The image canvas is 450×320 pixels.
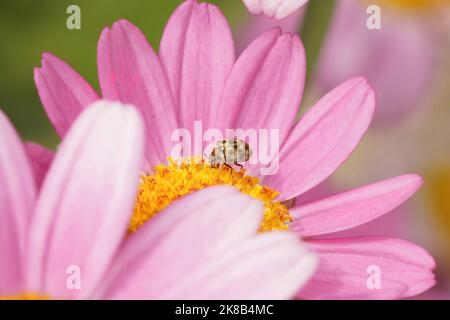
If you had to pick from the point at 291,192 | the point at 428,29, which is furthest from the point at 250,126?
the point at 428,29

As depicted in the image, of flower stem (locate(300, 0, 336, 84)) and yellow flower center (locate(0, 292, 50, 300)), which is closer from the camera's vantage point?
yellow flower center (locate(0, 292, 50, 300))

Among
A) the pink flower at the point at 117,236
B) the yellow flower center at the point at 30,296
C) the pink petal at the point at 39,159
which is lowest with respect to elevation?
the yellow flower center at the point at 30,296

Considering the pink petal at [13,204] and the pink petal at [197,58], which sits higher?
the pink petal at [197,58]

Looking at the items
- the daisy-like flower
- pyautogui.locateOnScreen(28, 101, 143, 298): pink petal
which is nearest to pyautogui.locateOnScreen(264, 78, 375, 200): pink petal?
the daisy-like flower

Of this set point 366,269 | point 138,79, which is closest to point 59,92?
point 138,79

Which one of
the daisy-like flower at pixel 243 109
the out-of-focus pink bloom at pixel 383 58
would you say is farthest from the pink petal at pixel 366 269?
the out-of-focus pink bloom at pixel 383 58

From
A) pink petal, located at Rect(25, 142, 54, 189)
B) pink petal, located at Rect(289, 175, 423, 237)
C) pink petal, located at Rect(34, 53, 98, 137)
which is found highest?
pink petal, located at Rect(34, 53, 98, 137)

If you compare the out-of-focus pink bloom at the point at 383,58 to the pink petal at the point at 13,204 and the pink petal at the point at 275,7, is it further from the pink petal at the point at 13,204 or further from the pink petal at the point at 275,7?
the pink petal at the point at 13,204

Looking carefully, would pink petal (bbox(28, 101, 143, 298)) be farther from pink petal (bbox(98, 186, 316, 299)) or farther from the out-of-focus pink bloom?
the out-of-focus pink bloom
